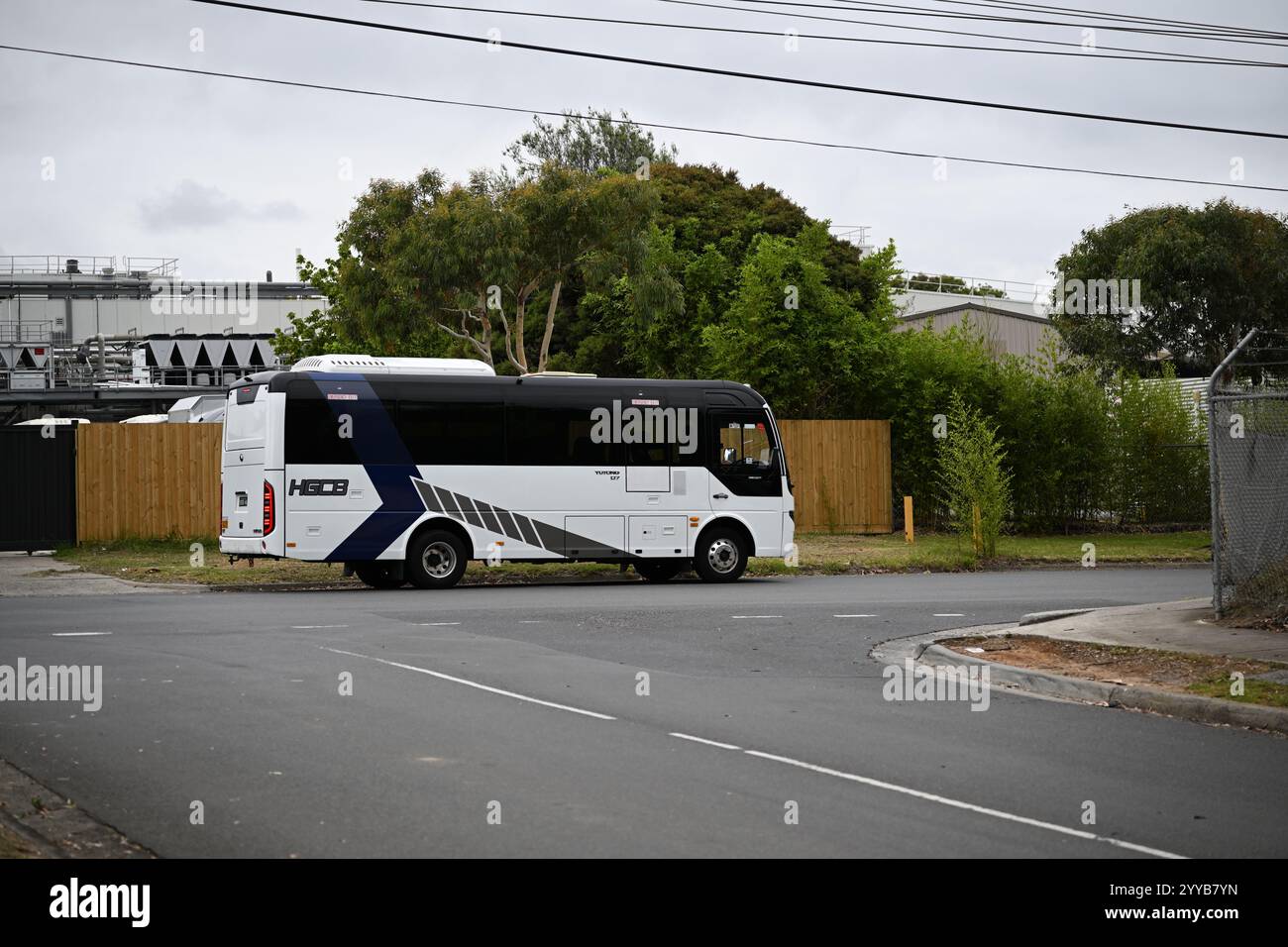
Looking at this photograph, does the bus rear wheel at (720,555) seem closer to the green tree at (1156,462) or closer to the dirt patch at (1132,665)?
the dirt patch at (1132,665)

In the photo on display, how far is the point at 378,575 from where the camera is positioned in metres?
22.0

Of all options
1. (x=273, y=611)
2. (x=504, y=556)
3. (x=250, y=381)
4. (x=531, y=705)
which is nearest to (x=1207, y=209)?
(x=504, y=556)

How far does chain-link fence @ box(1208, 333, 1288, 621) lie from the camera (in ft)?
46.7

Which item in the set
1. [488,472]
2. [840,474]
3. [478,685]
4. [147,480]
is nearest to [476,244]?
[147,480]

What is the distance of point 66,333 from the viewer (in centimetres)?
7131

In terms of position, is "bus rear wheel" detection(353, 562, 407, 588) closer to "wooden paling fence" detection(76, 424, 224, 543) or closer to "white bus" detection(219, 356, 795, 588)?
"white bus" detection(219, 356, 795, 588)

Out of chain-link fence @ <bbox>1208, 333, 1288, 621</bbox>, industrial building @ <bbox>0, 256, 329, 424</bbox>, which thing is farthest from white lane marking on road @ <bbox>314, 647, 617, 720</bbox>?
industrial building @ <bbox>0, 256, 329, 424</bbox>

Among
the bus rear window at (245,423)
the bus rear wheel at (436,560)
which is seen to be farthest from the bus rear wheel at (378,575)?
the bus rear window at (245,423)

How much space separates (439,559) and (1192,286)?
70.6 feet

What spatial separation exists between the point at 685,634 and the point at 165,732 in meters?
6.78

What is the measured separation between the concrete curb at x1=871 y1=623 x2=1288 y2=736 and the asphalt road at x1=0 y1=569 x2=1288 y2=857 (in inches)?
9.3

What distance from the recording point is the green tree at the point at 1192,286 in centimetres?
3391

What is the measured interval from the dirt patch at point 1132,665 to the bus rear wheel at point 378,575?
10262mm

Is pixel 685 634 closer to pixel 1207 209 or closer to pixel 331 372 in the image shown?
pixel 331 372
